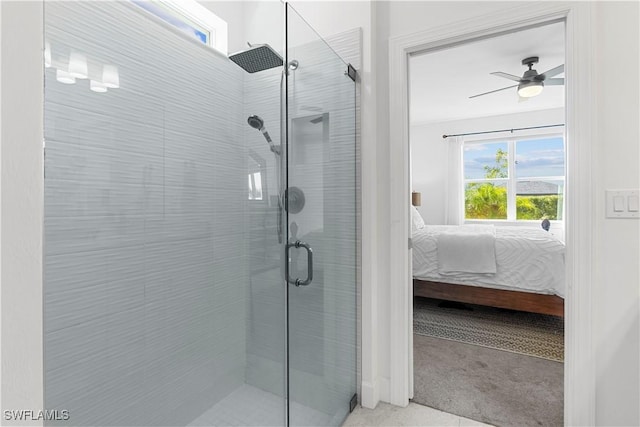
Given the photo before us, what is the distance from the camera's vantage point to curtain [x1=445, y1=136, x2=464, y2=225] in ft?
19.6

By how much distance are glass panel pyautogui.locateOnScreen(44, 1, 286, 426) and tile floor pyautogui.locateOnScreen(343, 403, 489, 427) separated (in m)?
0.59

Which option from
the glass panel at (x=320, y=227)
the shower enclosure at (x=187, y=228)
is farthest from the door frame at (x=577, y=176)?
the shower enclosure at (x=187, y=228)

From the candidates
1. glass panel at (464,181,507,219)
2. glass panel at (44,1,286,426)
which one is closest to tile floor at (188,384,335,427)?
glass panel at (44,1,286,426)

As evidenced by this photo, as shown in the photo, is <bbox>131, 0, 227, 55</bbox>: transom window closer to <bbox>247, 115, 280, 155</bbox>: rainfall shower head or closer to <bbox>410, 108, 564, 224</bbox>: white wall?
<bbox>247, 115, 280, 155</bbox>: rainfall shower head

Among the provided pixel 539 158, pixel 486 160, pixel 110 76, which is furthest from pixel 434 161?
pixel 110 76

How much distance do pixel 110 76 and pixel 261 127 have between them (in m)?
0.54

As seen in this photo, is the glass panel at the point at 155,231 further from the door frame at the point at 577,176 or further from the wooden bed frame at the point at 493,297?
the wooden bed frame at the point at 493,297

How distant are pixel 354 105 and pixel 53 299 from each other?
1584 mm

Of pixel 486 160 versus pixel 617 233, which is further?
pixel 486 160

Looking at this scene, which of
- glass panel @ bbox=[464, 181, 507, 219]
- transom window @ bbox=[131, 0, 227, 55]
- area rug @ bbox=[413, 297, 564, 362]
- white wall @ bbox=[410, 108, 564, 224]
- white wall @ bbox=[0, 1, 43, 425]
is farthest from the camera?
white wall @ bbox=[410, 108, 564, 224]

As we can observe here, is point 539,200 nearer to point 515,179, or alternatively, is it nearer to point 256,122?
point 515,179

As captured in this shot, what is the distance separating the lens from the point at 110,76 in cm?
114

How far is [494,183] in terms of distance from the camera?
19.1 ft

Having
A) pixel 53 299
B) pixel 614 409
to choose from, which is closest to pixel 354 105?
pixel 53 299
